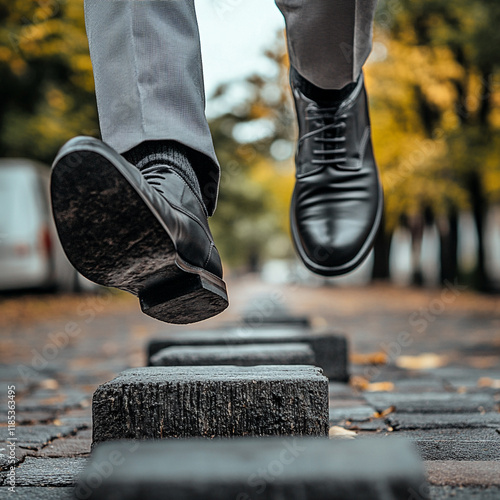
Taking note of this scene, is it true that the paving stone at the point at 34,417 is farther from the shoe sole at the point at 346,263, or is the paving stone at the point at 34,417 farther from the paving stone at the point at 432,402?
the paving stone at the point at 432,402

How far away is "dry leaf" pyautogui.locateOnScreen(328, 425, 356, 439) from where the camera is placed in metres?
2.02

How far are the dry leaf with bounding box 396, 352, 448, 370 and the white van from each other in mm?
9490

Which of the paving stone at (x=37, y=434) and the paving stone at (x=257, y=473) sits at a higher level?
the paving stone at (x=257, y=473)

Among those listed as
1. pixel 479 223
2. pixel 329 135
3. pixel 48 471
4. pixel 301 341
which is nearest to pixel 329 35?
pixel 329 135

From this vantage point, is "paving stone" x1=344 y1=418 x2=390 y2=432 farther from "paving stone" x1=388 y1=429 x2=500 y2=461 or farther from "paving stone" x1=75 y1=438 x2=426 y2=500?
"paving stone" x1=75 y1=438 x2=426 y2=500

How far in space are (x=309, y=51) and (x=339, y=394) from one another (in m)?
1.49

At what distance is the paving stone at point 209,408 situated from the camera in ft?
5.25

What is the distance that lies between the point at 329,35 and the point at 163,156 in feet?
2.08

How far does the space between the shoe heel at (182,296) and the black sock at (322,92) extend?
2.63ft

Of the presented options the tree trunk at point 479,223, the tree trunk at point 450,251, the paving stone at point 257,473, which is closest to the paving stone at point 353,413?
the paving stone at point 257,473

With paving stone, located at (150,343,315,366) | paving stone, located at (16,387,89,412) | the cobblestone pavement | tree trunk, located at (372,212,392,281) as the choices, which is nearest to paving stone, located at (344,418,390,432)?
the cobblestone pavement

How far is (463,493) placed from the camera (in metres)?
1.39

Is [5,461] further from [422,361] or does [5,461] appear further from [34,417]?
[422,361]

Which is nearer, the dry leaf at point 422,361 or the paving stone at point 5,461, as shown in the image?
the paving stone at point 5,461
